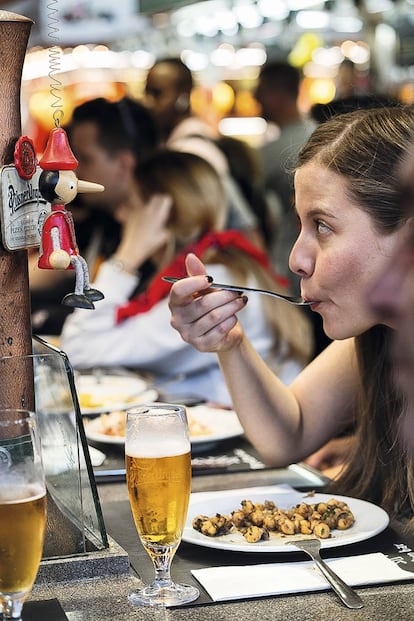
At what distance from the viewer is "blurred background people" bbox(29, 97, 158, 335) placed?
172 inches

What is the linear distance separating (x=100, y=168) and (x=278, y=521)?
3225 millimetres

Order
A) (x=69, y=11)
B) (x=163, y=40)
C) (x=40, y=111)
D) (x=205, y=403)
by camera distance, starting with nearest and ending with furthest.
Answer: (x=205, y=403) < (x=69, y=11) < (x=40, y=111) < (x=163, y=40)

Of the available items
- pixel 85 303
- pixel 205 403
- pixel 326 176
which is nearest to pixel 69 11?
pixel 205 403

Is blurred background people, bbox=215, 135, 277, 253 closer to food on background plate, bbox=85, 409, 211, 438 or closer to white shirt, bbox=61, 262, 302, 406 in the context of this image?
white shirt, bbox=61, 262, 302, 406

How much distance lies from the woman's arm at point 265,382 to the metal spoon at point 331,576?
0.51 meters

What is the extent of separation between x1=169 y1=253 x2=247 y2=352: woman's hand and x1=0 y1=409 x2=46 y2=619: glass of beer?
28.2 inches

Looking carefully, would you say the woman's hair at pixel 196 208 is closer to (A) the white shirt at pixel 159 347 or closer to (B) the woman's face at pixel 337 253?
(A) the white shirt at pixel 159 347

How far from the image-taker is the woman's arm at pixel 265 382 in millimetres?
1823

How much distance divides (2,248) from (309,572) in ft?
1.94

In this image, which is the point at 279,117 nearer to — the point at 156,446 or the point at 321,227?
the point at 321,227

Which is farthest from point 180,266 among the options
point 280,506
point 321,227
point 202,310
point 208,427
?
point 280,506

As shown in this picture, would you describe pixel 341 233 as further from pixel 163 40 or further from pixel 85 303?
pixel 163 40

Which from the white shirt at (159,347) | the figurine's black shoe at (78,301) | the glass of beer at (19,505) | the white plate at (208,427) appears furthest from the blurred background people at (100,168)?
the glass of beer at (19,505)

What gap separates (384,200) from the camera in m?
1.66
